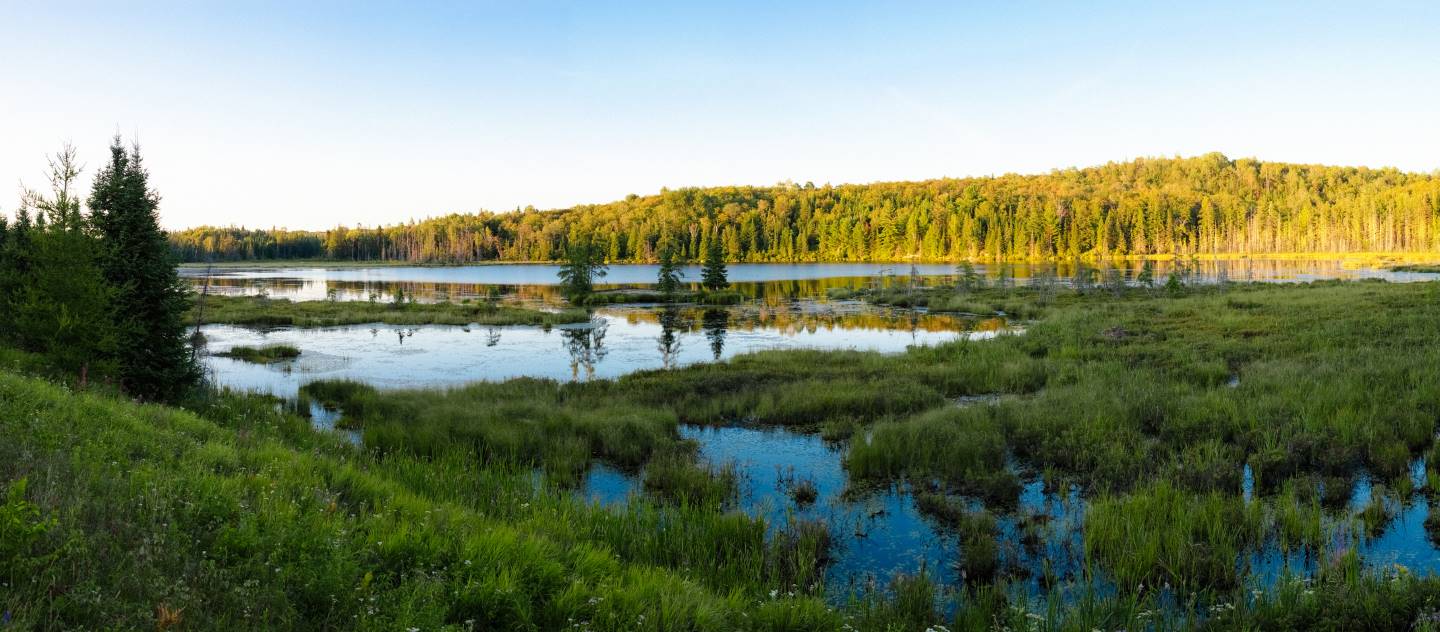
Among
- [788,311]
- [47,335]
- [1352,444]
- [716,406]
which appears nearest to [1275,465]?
[1352,444]

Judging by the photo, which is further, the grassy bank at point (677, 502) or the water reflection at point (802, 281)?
the water reflection at point (802, 281)

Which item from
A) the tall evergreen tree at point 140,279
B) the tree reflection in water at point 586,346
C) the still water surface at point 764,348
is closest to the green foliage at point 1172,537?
the still water surface at point 764,348

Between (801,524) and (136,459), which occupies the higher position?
(136,459)

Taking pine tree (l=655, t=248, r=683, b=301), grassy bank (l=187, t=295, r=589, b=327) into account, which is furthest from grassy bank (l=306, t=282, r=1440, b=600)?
pine tree (l=655, t=248, r=683, b=301)

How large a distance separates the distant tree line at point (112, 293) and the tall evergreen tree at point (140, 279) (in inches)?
0.7

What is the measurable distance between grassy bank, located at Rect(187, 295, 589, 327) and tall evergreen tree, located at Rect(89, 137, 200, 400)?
2517 cm

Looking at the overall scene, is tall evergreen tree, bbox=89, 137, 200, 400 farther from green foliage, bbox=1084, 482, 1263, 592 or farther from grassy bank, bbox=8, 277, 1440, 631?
green foliage, bbox=1084, 482, 1263, 592

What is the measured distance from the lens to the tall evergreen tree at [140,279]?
1578 cm

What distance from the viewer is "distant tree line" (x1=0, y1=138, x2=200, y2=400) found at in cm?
1517

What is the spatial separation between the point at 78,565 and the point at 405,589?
1.94 metres

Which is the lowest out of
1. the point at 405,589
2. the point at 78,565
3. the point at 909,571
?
the point at 909,571

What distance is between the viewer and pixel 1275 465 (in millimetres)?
11117

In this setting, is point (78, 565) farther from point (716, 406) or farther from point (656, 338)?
point (656, 338)

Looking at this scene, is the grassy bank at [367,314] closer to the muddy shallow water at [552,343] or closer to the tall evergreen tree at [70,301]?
the muddy shallow water at [552,343]
